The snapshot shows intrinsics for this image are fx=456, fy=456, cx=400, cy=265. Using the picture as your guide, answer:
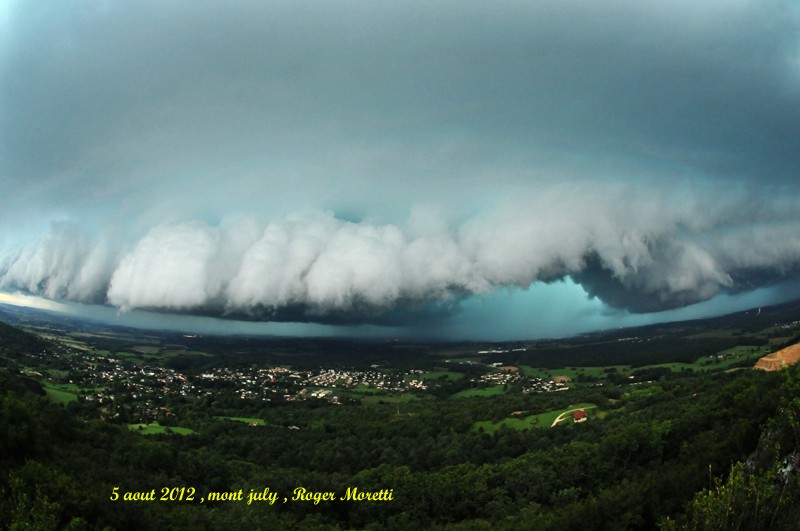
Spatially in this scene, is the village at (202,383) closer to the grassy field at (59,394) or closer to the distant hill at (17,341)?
the grassy field at (59,394)

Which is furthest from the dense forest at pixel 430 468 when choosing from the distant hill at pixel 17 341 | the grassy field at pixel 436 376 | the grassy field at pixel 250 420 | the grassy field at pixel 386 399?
the grassy field at pixel 436 376

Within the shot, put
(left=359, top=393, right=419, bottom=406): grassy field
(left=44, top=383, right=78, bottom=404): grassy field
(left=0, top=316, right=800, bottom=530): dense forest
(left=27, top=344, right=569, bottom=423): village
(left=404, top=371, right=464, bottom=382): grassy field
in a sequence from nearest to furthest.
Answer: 1. (left=0, top=316, right=800, bottom=530): dense forest
2. (left=44, top=383, right=78, bottom=404): grassy field
3. (left=27, top=344, right=569, bottom=423): village
4. (left=359, top=393, right=419, bottom=406): grassy field
5. (left=404, top=371, right=464, bottom=382): grassy field

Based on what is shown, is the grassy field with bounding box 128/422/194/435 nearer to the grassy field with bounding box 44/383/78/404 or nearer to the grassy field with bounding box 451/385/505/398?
the grassy field with bounding box 44/383/78/404

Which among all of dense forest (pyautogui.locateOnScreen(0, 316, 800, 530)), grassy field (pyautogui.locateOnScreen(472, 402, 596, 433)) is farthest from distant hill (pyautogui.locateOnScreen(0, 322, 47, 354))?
grassy field (pyautogui.locateOnScreen(472, 402, 596, 433))

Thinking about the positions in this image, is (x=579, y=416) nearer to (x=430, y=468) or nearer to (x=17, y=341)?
(x=430, y=468)

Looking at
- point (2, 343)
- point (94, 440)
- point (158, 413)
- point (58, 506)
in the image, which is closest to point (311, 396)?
point (158, 413)
